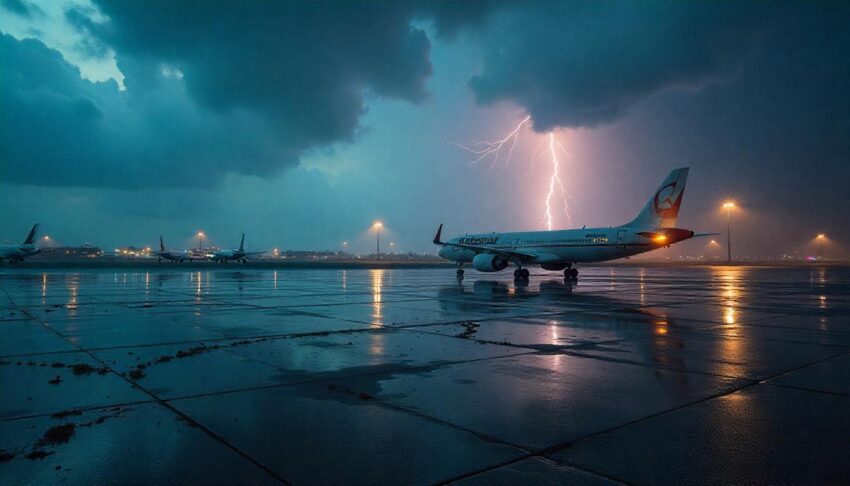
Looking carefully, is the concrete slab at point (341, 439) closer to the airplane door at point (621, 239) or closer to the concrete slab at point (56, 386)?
the concrete slab at point (56, 386)

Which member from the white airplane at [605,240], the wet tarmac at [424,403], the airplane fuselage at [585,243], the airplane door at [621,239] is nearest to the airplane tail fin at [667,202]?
the white airplane at [605,240]

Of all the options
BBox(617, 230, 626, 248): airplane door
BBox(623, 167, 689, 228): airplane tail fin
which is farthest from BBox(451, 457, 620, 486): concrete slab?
BBox(623, 167, 689, 228): airplane tail fin

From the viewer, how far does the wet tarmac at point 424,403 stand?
3.55m

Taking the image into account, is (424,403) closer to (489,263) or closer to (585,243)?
(489,263)

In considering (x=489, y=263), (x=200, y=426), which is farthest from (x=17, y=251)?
(x=200, y=426)

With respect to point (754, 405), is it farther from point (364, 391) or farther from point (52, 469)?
point (52, 469)

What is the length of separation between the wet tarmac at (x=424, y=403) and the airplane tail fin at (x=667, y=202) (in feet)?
72.3

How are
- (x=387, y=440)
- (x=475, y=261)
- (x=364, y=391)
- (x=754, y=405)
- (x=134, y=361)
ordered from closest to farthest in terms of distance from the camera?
(x=387, y=440) → (x=754, y=405) → (x=364, y=391) → (x=134, y=361) → (x=475, y=261)

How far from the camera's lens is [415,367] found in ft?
22.4

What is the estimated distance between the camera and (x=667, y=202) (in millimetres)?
31578

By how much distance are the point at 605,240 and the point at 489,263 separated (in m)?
7.66

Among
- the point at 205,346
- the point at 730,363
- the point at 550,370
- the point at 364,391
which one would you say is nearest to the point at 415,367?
the point at 364,391

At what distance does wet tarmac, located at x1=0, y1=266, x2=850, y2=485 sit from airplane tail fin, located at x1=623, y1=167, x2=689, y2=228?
72.3 ft

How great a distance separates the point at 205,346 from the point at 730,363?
8.09 metres
